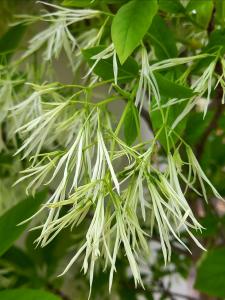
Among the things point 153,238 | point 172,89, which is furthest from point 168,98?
point 153,238

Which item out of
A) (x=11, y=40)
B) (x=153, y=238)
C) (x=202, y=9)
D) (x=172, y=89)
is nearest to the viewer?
(x=172, y=89)

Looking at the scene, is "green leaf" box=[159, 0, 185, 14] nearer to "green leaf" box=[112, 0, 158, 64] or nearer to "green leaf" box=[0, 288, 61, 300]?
"green leaf" box=[112, 0, 158, 64]

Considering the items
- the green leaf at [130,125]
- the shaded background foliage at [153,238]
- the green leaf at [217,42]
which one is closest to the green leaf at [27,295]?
the shaded background foliage at [153,238]

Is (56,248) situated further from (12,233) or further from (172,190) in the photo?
(172,190)

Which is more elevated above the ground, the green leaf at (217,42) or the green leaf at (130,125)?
the green leaf at (217,42)

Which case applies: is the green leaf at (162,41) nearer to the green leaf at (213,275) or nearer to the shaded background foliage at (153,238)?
the shaded background foliage at (153,238)

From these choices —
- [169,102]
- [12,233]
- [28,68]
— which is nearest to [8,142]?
[28,68]

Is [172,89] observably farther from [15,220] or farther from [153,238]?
[153,238]

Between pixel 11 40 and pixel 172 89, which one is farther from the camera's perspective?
pixel 11 40
